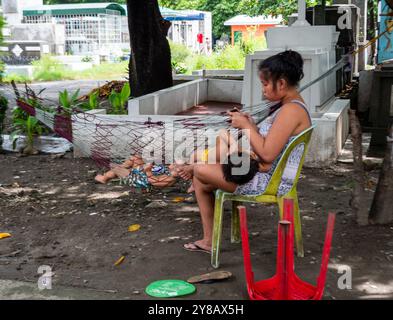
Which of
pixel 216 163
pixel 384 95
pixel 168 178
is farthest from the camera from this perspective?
pixel 384 95

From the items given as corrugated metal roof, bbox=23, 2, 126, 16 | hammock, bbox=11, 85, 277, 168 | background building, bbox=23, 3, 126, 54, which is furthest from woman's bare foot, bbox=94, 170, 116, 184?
corrugated metal roof, bbox=23, 2, 126, 16

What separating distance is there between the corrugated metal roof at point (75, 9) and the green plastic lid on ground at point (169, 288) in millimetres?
33644

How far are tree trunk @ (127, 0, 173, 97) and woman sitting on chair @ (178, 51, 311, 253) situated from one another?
5.25 m

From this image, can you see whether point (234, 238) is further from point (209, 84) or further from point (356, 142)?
point (209, 84)

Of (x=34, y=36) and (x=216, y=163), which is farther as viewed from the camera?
(x=34, y=36)

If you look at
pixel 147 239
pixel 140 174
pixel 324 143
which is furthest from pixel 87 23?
pixel 147 239

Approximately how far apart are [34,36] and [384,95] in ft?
92.7

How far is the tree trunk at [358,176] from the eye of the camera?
4.25 m

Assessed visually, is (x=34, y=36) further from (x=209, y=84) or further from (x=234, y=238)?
(x=234, y=238)

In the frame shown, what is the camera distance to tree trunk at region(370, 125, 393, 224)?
13.6 feet
